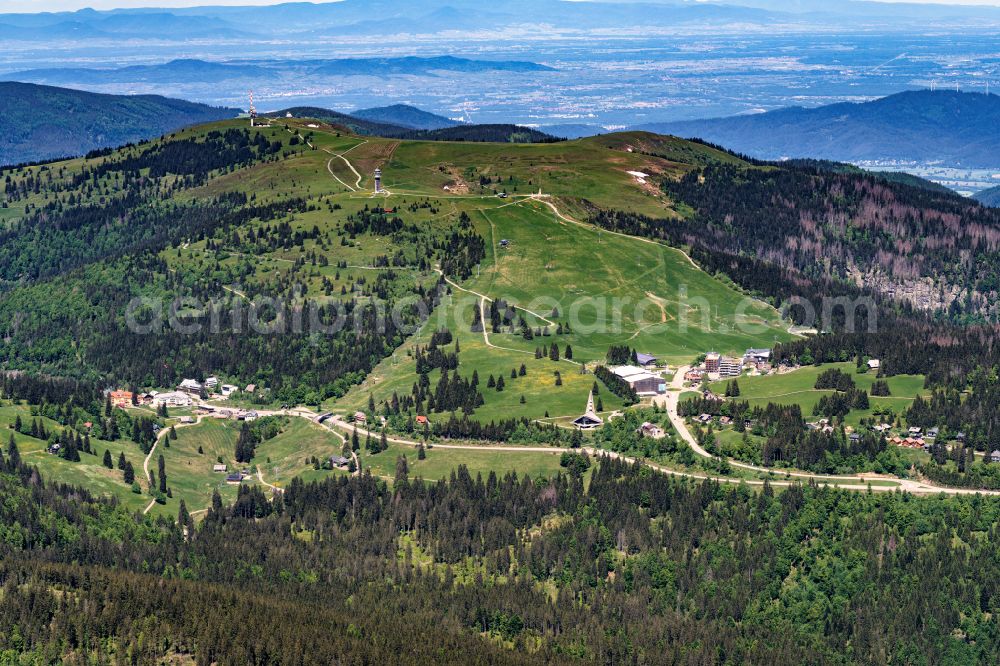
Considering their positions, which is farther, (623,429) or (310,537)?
(623,429)

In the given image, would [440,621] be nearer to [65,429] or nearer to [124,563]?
[124,563]

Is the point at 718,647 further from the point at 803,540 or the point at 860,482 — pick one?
the point at 860,482

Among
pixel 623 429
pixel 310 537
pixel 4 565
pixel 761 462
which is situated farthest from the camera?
pixel 623 429

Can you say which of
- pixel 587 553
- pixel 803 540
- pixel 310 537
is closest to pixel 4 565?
pixel 310 537

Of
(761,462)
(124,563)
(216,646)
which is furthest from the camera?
(761,462)

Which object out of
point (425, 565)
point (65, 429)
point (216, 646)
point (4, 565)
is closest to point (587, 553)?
point (425, 565)

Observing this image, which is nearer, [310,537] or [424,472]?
[310,537]

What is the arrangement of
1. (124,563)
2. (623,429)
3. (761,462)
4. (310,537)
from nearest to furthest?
(124,563) → (310,537) → (761,462) → (623,429)

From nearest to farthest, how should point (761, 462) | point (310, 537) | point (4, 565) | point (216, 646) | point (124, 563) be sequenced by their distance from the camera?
point (216, 646), point (4, 565), point (124, 563), point (310, 537), point (761, 462)
